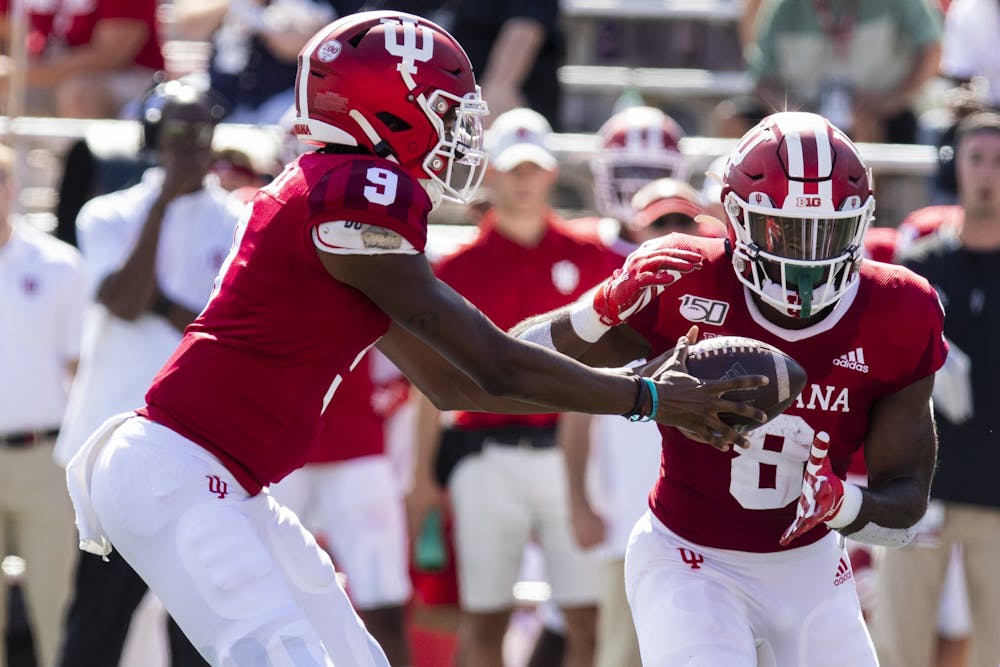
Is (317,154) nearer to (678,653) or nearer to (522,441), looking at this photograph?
(678,653)

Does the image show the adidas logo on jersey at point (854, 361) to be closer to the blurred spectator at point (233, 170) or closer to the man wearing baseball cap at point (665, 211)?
the man wearing baseball cap at point (665, 211)

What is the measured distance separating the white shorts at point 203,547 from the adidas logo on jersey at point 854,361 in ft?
4.15

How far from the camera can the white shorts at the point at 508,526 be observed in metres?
6.08


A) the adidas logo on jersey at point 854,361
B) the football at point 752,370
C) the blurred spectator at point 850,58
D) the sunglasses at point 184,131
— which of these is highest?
the football at point 752,370

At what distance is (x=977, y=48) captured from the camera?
7.35 m

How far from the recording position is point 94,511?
362cm

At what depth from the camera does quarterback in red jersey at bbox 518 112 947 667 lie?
3.72 meters

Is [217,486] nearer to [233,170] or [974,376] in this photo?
[974,376]

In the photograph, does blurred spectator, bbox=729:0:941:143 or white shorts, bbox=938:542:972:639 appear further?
blurred spectator, bbox=729:0:941:143

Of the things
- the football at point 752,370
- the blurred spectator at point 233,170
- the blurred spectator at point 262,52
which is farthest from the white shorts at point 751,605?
the blurred spectator at point 262,52

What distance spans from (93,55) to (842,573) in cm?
521

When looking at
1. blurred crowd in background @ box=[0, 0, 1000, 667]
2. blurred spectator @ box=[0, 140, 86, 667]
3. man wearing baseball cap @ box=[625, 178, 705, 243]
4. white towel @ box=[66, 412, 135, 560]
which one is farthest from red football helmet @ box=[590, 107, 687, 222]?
white towel @ box=[66, 412, 135, 560]

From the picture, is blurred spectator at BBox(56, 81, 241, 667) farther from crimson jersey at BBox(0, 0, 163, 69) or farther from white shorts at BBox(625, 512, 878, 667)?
crimson jersey at BBox(0, 0, 163, 69)

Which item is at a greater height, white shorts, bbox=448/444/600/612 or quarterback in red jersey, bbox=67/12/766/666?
quarterback in red jersey, bbox=67/12/766/666
